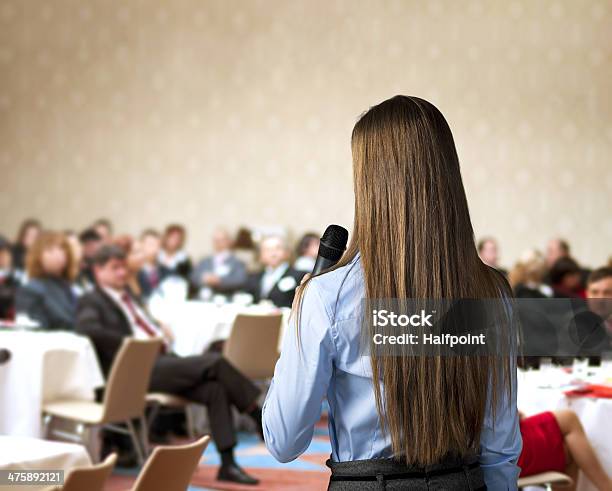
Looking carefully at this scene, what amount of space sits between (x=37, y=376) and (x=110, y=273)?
3.24ft

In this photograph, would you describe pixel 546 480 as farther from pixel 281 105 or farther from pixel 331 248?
pixel 281 105

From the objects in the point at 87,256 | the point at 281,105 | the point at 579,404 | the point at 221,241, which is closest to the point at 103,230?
the point at 221,241

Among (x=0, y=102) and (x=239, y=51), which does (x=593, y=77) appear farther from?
(x=0, y=102)

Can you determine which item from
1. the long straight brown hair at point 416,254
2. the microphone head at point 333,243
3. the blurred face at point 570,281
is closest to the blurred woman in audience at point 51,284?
the blurred face at point 570,281

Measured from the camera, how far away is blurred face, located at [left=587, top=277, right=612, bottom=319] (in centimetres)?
392

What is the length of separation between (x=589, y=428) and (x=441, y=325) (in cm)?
250

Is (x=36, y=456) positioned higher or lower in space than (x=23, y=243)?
lower

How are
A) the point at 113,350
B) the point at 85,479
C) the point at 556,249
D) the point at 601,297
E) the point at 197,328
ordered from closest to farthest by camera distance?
the point at 85,479 < the point at 601,297 < the point at 113,350 < the point at 197,328 < the point at 556,249

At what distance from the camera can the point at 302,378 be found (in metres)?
1.59

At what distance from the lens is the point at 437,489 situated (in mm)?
1606

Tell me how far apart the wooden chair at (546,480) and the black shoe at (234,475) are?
6.11ft

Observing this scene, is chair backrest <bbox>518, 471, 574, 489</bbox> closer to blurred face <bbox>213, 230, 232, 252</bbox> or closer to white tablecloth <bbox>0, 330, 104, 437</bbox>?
white tablecloth <bbox>0, 330, 104, 437</bbox>

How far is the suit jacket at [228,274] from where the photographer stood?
10.6 meters

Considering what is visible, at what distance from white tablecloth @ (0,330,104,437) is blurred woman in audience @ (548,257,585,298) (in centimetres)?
356
